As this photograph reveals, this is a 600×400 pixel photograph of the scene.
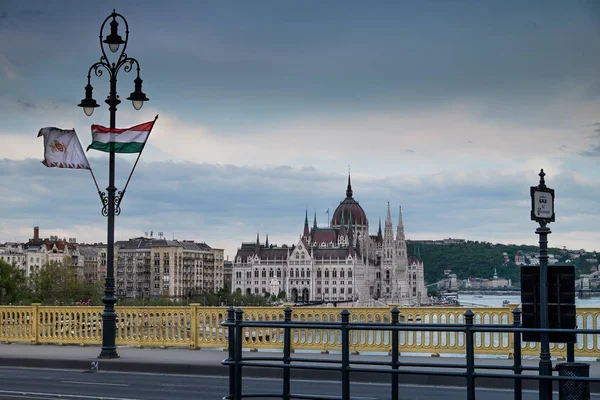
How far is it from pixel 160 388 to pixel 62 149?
903 centimetres

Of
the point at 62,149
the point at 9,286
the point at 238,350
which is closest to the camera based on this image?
the point at 238,350

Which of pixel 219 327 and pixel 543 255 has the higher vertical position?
pixel 543 255

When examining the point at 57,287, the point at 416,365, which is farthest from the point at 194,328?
the point at 57,287

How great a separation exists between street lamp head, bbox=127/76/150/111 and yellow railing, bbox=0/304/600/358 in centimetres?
511

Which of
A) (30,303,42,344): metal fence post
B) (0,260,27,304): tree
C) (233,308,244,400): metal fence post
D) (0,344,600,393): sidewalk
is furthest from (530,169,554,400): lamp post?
(0,260,27,304): tree

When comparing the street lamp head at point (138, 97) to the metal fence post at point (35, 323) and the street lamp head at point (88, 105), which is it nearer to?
the street lamp head at point (88, 105)

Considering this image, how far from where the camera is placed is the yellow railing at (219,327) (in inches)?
863

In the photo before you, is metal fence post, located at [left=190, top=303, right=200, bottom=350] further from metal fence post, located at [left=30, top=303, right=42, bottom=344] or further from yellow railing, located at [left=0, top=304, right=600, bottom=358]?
metal fence post, located at [left=30, top=303, right=42, bottom=344]

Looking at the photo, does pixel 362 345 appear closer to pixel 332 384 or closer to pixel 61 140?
pixel 332 384

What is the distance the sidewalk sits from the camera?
1850 cm

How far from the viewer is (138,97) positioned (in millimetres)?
23797

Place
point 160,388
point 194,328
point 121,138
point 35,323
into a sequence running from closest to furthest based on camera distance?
1. point 160,388
2. point 121,138
3. point 194,328
4. point 35,323

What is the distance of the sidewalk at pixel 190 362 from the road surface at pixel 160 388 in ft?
1.95

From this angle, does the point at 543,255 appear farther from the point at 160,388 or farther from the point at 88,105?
the point at 88,105
